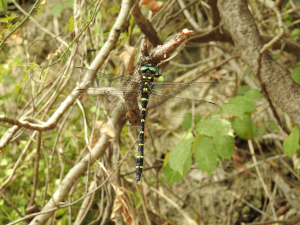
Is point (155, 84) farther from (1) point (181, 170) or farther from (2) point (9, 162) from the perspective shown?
(2) point (9, 162)

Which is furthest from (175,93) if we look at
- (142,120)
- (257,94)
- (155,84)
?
(257,94)

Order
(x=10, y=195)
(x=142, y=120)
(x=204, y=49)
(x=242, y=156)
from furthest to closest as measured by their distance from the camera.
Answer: (x=204, y=49) < (x=242, y=156) < (x=10, y=195) < (x=142, y=120)

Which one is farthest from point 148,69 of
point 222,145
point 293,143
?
point 293,143

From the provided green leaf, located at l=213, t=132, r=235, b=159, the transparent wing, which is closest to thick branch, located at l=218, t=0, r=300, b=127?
green leaf, located at l=213, t=132, r=235, b=159

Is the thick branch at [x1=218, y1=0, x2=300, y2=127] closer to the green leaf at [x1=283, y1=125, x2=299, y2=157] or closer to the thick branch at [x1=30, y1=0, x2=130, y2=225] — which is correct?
the green leaf at [x1=283, y1=125, x2=299, y2=157]

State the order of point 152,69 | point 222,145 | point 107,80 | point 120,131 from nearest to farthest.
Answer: point 152,69
point 222,145
point 107,80
point 120,131

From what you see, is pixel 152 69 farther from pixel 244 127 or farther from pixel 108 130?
pixel 244 127

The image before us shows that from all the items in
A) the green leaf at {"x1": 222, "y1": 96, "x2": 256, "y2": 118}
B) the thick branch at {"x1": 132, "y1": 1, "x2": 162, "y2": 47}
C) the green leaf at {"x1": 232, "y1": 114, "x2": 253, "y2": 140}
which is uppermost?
the thick branch at {"x1": 132, "y1": 1, "x2": 162, "y2": 47}
